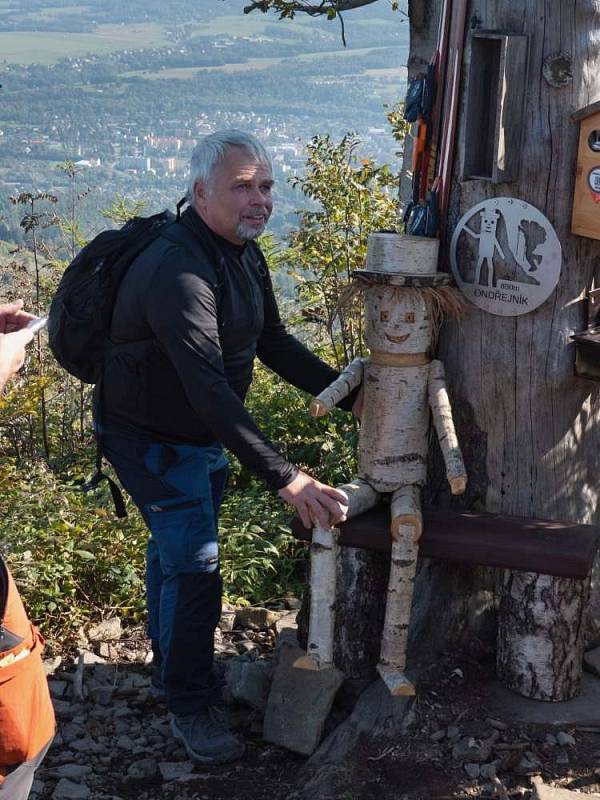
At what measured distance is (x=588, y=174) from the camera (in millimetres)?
3484

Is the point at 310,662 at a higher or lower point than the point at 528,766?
higher

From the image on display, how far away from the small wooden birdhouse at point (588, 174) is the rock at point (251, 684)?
210cm

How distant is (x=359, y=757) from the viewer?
3717 mm

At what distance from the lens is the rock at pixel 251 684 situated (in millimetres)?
4188

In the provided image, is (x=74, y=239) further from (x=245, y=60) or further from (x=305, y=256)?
(x=245, y=60)

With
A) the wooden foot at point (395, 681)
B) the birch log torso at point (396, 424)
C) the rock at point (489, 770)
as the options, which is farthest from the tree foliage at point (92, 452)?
the rock at point (489, 770)

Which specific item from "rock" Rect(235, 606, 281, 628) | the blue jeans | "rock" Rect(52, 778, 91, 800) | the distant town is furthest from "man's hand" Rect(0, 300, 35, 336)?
the distant town

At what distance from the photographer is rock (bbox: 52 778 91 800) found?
3.81 meters

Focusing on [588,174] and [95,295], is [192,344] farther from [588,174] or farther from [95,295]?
[588,174]

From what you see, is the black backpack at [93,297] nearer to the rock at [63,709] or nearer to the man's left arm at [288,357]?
the man's left arm at [288,357]

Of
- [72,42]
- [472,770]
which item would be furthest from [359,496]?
[72,42]

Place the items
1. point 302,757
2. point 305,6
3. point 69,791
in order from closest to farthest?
point 69,791, point 302,757, point 305,6

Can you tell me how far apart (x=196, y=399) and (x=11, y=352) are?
98 cm

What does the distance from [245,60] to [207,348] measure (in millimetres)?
44961
